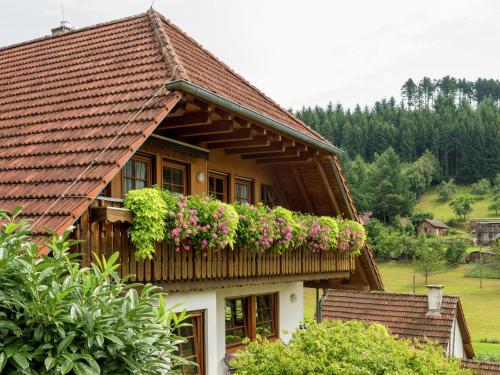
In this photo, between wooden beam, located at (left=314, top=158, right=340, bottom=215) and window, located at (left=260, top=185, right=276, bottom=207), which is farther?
window, located at (left=260, top=185, right=276, bottom=207)

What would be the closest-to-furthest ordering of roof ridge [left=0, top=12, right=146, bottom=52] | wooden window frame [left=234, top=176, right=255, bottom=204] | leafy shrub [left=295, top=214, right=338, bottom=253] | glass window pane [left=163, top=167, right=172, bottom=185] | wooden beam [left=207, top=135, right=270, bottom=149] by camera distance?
1. glass window pane [left=163, top=167, right=172, bottom=185]
2. wooden beam [left=207, top=135, right=270, bottom=149]
3. leafy shrub [left=295, top=214, right=338, bottom=253]
4. roof ridge [left=0, top=12, right=146, bottom=52]
5. wooden window frame [left=234, top=176, right=255, bottom=204]

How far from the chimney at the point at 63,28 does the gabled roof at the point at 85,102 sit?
885 millimetres

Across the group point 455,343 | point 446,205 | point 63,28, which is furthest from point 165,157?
point 446,205

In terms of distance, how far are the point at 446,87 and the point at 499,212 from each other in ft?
268

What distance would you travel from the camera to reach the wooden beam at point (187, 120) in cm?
843

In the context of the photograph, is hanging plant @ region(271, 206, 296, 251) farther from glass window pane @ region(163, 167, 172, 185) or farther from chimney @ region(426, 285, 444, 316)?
chimney @ region(426, 285, 444, 316)

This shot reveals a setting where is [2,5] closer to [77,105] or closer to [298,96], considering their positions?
[77,105]

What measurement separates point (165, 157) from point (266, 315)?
15.3 ft

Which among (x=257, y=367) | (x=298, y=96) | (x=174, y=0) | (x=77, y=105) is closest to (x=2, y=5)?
(x=174, y=0)

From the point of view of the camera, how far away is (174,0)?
33.2 ft

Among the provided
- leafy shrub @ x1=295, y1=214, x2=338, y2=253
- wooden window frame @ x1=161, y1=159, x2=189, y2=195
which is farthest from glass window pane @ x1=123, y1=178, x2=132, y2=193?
leafy shrub @ x1=295, y1=214, x2=338, y2=253

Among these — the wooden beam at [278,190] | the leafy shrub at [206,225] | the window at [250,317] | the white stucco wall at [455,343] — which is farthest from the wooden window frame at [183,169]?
the white stucco wall at [455,343]

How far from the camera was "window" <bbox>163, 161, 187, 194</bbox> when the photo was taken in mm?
9102

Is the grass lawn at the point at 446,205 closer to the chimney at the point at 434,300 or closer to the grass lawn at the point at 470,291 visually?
the grass lawn at the point at 470,291
